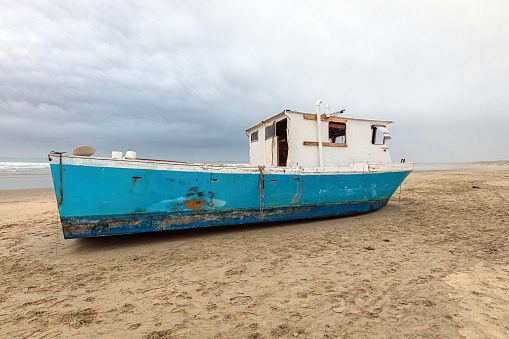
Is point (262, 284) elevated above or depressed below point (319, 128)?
below

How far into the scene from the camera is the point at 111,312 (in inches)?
100

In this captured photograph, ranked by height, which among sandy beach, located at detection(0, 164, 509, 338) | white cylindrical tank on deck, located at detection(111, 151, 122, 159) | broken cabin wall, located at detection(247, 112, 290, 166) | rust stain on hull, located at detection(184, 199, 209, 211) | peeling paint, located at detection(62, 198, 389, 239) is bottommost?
sandy beach, located at detection(0, 164, 509, 338)

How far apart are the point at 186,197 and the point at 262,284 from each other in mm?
2659

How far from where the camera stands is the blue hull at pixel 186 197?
4.31 metres

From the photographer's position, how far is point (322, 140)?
6.85 m

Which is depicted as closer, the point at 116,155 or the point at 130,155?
the point at 116,155

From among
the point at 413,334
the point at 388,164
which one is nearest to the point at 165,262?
the point at 413,334

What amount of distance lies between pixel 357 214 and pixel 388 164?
72.1 inches

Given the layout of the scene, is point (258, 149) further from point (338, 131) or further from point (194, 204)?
point (194, 204)

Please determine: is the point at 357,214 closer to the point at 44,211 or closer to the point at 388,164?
the point at 388,164

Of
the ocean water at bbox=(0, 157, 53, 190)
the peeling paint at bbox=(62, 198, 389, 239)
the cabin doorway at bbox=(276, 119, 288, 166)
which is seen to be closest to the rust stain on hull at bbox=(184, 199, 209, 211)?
the peeling paint at bbox=(62, 198, 389, 239)

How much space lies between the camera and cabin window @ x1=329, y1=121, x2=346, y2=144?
7.09m

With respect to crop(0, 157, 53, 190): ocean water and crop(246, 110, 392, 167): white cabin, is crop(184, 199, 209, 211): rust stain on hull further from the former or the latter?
crop(0, 157, 53, 190): ocean water

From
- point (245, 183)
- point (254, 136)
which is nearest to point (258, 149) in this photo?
point (254, 136)
